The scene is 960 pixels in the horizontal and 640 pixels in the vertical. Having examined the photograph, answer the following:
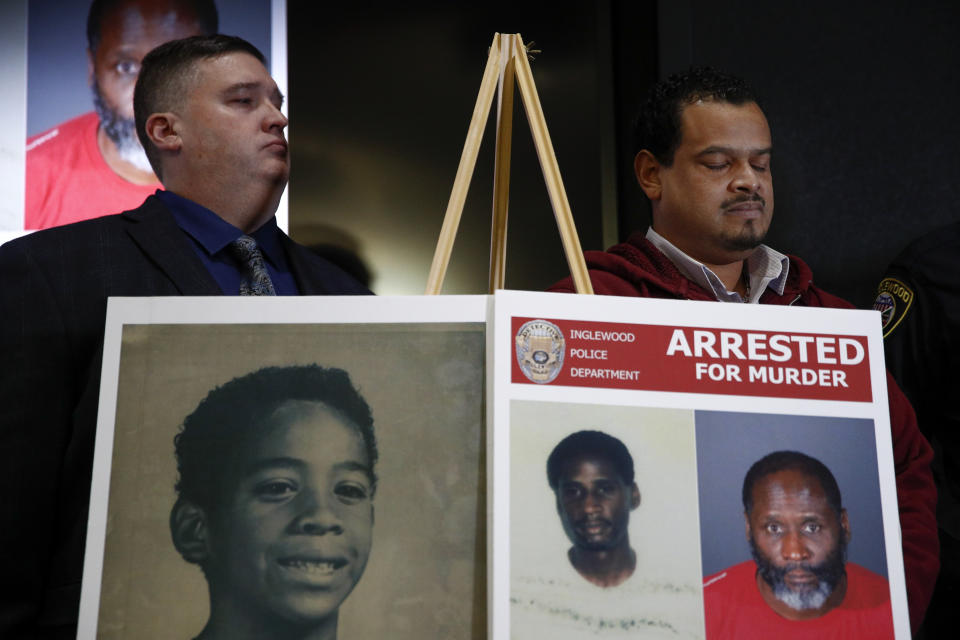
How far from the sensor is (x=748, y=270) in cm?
151

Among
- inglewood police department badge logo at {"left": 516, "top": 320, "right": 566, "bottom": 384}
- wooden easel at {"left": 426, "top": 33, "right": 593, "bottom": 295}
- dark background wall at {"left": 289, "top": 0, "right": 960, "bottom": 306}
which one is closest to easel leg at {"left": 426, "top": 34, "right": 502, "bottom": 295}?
wooden easel at {"left": 426, "top": 33, "right": 593, "bottom": 295}

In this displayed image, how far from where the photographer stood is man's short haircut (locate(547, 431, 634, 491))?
944 millimetres

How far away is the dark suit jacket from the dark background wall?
82 cm

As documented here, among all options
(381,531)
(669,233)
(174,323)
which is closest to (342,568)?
(381,531)

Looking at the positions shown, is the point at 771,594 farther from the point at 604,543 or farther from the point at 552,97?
the point at 552,97

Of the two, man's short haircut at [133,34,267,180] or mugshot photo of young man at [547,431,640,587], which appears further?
man's short haircut at [133,34,267,180]

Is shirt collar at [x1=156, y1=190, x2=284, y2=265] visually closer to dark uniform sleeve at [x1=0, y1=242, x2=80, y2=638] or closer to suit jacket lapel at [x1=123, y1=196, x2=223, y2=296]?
suit jacket lapel at [x1=123, y1=196, x2=223, y2=296]

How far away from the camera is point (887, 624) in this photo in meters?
0.97

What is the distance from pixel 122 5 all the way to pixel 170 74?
0.79 metres

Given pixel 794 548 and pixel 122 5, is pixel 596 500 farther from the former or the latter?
pixel 122 5

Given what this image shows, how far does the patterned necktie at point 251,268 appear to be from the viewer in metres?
1.33

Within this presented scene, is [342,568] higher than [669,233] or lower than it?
lower

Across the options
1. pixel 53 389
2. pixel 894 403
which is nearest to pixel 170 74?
pixel 53 389

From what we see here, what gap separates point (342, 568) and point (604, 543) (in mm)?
256
